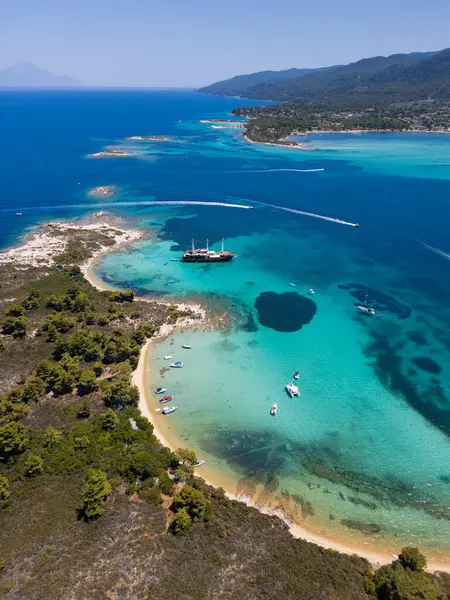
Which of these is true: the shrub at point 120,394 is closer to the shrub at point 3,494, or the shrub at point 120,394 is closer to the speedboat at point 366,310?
the shrub at point 3,494

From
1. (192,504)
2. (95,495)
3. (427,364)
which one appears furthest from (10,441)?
(427,364)

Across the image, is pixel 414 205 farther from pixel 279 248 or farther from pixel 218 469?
pixel 218 469

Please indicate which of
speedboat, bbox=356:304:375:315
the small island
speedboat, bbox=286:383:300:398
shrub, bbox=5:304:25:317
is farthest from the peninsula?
the small island

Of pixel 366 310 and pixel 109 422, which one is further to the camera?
pixel 366 310

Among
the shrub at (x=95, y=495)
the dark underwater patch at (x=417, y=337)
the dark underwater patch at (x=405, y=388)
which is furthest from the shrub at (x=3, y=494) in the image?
the dark underwater patch at (x=417, y=337)

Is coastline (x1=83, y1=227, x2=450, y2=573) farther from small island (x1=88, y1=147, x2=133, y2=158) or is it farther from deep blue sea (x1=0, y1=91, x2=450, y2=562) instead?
small island (x1=88, y1=147, x2=133, y2=158)

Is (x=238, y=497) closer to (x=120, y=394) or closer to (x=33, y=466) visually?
(x=120, y=394)
